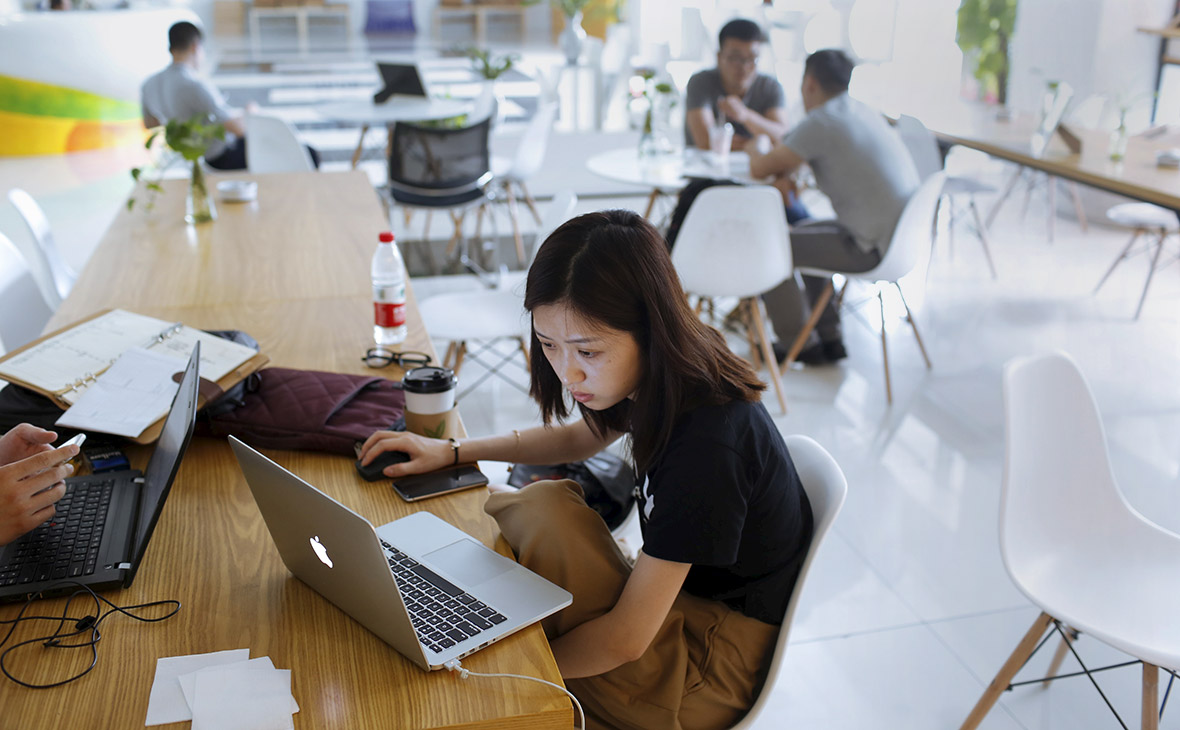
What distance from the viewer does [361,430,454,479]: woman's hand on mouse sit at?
5.13 feet

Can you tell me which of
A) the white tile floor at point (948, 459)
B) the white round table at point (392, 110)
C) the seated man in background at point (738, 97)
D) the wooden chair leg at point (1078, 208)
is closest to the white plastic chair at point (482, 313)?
the white tile floor at point (948, 459)

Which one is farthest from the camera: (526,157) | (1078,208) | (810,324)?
(1078,208)

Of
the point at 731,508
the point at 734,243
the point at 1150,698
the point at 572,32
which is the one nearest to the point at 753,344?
the point at 734,243

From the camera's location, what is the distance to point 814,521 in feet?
4.76

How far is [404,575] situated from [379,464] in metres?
0.32

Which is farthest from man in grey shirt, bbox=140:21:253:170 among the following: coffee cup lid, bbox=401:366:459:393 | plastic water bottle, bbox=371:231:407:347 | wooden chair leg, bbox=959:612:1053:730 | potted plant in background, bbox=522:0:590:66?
wooden chair leg, bbox=959:612:1053:730

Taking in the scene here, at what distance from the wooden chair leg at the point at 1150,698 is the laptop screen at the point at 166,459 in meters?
1.61

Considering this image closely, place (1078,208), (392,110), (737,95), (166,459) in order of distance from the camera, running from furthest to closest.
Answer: (1078,208) < (392,110) < (737,95) < (166,459)

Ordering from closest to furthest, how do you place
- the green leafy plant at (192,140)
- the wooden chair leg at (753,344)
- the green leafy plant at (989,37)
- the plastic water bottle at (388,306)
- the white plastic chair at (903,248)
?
the plastic water bottle at (388,306) → the green leafy plant at (192,140) → the white plastic chair at (903,248) → the wooden chair leg at (753,344) → the green leafy plant at (989,37)

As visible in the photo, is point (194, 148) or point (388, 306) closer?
point (388, 306)

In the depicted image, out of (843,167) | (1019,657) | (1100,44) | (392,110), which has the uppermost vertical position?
(1100,44)

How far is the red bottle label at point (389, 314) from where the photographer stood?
205 centimetres

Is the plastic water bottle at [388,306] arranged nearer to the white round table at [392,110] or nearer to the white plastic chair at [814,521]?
the white plastic chair at [814,521]

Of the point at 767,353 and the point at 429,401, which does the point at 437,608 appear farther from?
the point at 767,353
